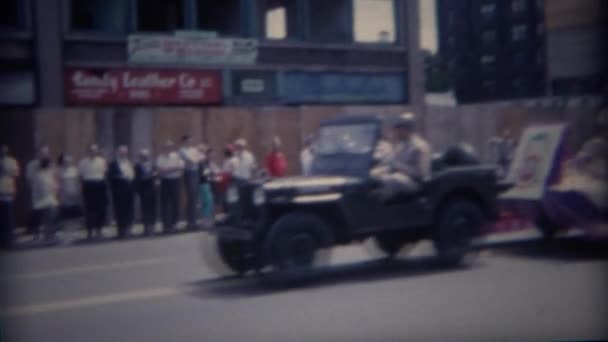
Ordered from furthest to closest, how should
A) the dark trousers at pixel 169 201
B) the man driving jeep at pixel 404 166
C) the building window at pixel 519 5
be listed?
the building window at pixel 519 5 < the dark trousers at pixel 169 201 < the man driving jeep at pixel 404 166

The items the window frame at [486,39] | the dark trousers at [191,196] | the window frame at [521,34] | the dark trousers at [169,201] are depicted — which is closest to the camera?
the dark trousers at [169,201]

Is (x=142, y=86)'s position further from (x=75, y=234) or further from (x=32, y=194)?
(x=32, y=194)

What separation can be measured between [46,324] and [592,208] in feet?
19.8

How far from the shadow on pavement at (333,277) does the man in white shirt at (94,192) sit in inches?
239

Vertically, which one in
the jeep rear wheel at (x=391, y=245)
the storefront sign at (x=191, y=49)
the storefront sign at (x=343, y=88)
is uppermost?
the storefront sign at (x=191, y=49)

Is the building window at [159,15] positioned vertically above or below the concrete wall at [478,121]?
above

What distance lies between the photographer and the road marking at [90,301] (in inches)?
293

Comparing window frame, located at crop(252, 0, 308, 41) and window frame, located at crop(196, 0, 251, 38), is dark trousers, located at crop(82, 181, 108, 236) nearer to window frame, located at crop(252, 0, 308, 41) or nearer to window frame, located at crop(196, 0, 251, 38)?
window frame, located at crop(196, 0, 251, 38)

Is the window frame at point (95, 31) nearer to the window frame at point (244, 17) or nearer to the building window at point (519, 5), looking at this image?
the window frame at point (244, 17)

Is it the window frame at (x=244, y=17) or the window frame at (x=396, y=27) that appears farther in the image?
the window frame at (x=396, y=27)

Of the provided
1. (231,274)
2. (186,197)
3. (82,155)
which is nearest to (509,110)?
(186,197)

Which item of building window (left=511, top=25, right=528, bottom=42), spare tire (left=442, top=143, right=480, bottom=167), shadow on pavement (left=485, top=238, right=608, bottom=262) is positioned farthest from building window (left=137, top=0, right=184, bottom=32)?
building window (left=511, top=25, right=528, bottom=42)

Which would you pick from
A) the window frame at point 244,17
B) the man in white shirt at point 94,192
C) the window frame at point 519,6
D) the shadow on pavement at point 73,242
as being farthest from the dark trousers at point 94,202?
the window frame at point 519,6

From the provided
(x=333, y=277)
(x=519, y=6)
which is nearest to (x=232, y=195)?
(x=333, y=277)
